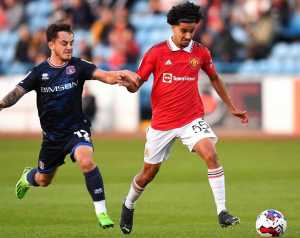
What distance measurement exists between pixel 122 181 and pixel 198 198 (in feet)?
7.84

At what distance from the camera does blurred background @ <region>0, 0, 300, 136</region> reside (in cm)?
2262

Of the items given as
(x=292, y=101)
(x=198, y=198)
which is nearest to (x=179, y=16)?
(x=198, y=198)

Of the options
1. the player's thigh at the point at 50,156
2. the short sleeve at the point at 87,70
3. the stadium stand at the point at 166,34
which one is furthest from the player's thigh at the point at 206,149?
the stadium stand at the point at 166,34

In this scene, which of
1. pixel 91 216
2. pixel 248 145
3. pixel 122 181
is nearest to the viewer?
pixel 91 216

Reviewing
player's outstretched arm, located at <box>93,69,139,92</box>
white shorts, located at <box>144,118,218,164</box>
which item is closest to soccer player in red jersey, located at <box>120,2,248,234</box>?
white shorts, located at <box>144,118,218,164</box>

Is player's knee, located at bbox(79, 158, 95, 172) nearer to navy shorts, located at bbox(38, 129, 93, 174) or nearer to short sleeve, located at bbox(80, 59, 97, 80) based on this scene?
navy shorts, located at bbox(38, 129, 93, 174)

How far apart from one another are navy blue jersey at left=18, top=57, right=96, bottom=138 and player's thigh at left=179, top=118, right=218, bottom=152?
1.05 m

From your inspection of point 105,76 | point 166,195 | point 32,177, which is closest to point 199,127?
point 105,76

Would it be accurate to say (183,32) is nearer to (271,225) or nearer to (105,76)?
(105,76)

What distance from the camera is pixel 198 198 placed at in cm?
1287

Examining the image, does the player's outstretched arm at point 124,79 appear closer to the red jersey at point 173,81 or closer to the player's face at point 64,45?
the red jersey at point 173,81

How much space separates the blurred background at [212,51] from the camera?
2262cm

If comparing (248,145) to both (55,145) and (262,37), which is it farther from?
(55,145)

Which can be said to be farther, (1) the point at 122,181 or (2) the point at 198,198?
(1) the point at 122,181
